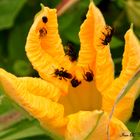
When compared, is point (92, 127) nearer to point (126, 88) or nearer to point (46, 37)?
point (126, 88)

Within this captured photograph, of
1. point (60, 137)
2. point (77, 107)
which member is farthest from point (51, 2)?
point (60, 137)

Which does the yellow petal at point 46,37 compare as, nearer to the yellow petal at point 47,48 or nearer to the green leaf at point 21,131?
the yellow petal at point 47,48

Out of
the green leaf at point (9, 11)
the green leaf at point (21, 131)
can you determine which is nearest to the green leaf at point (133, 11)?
the green leaf at point (9, 11)

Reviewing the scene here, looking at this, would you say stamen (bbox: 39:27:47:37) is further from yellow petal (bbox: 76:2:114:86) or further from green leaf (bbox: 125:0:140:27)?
green leaf (bbox: 125:0:140:27)

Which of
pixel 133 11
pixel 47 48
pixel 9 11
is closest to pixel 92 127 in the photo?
pixel 47 48

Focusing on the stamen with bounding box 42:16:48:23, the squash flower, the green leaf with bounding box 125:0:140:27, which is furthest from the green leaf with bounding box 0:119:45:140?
the green leaf with bounding box 125:0:140:27

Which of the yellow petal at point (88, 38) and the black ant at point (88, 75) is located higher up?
the yellow petal at point (88, 38)
